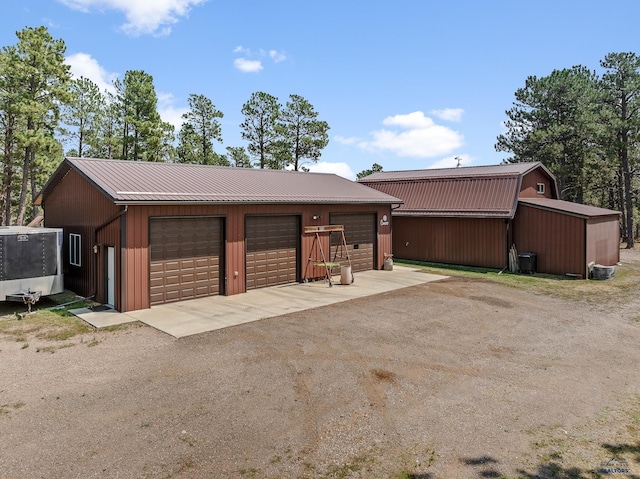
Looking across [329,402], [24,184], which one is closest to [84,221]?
[329,402]

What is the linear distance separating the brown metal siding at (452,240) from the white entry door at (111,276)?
15.2 metres

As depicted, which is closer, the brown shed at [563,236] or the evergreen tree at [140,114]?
the brown shed at [563,236]

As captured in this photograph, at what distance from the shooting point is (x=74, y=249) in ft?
47.6

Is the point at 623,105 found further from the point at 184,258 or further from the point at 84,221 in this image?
the point at 84,221

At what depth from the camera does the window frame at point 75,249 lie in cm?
1415

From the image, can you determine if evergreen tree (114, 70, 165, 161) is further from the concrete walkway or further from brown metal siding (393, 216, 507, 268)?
the concrete walkway

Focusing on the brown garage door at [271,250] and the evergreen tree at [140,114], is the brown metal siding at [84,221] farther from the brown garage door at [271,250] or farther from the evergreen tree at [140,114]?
the evergreen tree at [140,114]

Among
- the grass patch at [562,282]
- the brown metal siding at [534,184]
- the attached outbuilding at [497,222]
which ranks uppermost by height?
the brown metal siding at [534,184]

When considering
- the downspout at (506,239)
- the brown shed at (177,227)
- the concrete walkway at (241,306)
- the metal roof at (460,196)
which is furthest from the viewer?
the metal roof at (460,196)

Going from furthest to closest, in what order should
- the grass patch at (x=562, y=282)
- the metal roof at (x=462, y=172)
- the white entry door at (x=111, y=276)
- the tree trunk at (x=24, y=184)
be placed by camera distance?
the tree trunk at (x=24, y=184) → the metal roof at (x=462, y=172) → the grass patch at (x=562, y=282) → the white entry door at (x=111, y=276)

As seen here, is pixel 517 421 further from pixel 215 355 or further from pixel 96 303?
pixel 96 303

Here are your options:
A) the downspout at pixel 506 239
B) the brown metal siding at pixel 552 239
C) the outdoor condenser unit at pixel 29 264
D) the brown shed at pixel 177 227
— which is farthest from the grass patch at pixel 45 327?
the brown metal siding at pixel 552 239

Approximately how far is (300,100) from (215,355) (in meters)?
35.2

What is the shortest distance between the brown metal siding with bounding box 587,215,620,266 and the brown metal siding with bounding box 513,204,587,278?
47 cm
